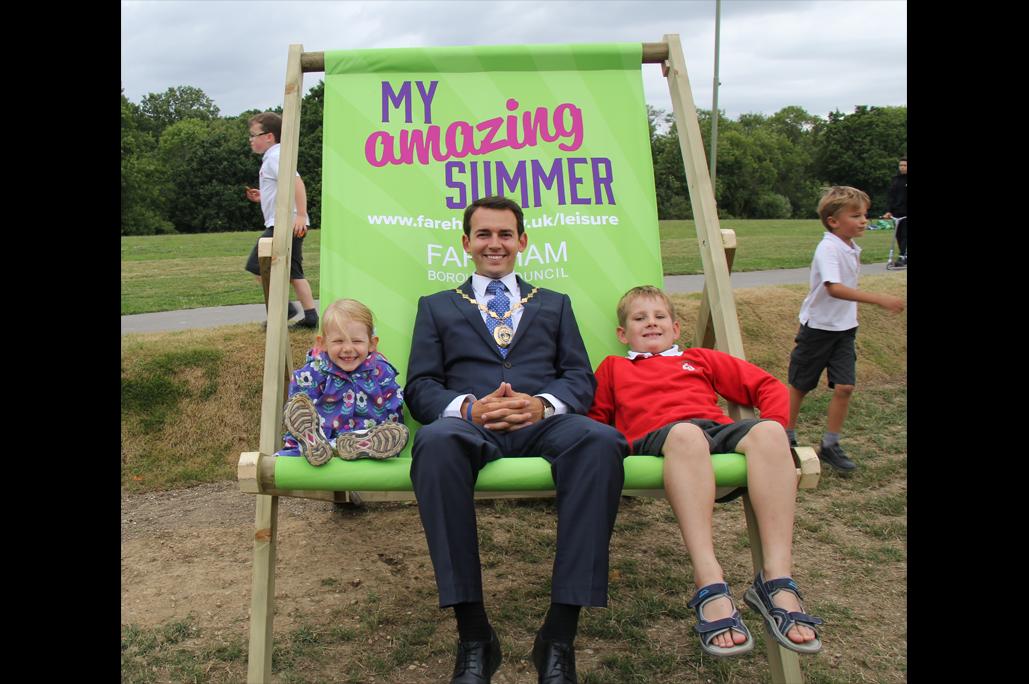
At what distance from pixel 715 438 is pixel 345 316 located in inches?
48.1

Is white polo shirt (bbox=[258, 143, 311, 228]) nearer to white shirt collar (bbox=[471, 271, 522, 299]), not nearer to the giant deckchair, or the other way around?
the giant deckchair

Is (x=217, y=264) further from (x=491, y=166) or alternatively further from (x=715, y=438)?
(x=715, y=438)

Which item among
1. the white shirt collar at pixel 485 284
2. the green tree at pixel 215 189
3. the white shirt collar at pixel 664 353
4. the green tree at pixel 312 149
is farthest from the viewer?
the green tree at pixel 215 189

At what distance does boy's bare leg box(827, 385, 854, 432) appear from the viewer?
3757 mm

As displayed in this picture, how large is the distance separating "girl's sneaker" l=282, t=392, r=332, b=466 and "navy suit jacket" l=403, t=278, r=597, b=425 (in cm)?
35

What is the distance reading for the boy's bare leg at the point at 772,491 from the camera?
1.89m

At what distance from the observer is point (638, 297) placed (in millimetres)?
2631

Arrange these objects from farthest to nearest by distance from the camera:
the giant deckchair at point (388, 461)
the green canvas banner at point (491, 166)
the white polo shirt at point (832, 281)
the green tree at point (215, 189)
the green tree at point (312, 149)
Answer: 1. the green tree at point (215, 189)
2. the green tree at point (312, 149)
3. the white polo shirt at point (832, 281)
4. the green canvas banner at point (491, 166)
5. the giant deckchair at point (388, 461)

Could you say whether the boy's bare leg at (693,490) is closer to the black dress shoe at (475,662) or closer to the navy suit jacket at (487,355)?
the navy suit jacket at (487,355)

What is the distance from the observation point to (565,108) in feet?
10.1

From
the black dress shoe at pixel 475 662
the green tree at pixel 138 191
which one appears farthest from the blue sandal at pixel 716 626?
the green tree at pixel 138 191

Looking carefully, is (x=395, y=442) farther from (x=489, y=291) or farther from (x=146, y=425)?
(x=146, y=425)

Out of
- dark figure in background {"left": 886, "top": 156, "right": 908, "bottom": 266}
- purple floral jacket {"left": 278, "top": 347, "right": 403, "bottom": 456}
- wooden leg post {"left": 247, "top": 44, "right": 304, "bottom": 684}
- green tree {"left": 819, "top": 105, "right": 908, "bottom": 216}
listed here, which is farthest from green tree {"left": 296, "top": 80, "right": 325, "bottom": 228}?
green tree {"left": 819, "top": 105, "right": 908, "bottom": 216}

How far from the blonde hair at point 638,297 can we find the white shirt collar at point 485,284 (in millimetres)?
393
